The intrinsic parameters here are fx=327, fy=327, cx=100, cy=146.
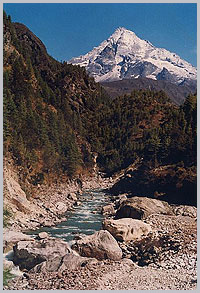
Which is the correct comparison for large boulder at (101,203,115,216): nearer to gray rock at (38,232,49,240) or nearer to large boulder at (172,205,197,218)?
large boulder at (172,205,197,218)

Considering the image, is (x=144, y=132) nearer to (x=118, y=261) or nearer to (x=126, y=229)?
(x=126, y=229)

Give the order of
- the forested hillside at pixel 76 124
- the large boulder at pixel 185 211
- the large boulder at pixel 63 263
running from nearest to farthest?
the large boulder at pixel 63 263
the large boulder at pixel 185 211
the forested hillside at pixel 76 124

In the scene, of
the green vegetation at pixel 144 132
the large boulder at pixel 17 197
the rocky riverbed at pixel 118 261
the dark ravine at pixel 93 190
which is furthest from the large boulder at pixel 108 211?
the green vegetation at pixel 144 132

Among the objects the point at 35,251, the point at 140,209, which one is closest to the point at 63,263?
the point at 35,251

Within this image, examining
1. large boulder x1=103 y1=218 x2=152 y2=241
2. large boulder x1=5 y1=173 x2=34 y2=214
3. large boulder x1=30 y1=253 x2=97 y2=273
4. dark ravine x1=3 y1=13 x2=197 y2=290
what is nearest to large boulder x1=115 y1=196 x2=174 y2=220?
dark ravine x1=3 y1=13 x2=197 y2=290

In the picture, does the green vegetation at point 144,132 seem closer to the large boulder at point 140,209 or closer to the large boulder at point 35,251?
the large boulder at point 140,209
